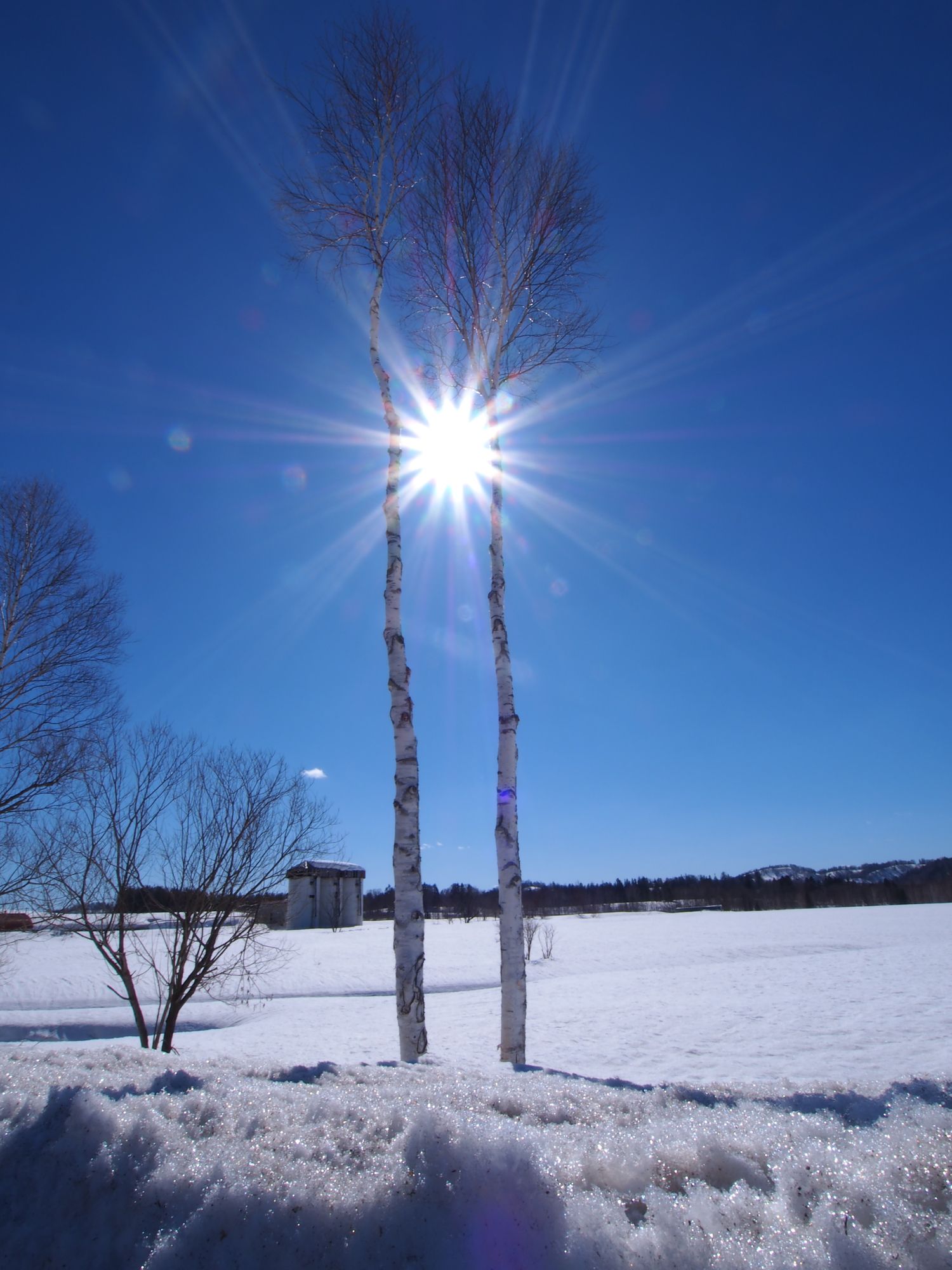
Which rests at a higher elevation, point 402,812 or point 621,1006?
point 402,812

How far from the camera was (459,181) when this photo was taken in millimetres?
8773

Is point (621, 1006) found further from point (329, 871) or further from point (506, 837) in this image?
point (329, 871)

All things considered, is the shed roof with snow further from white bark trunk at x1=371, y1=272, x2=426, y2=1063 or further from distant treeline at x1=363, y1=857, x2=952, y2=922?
white bark trunk at x1=371, y1=272, x2=426, y2=1063

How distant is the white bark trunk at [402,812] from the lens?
561 cm

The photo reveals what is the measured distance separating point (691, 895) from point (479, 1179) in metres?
108

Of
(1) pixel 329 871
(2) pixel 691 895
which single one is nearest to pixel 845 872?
(2) pixel 691 895

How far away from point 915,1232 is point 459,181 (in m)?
10.6

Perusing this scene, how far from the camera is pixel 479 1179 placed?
122 centimetres

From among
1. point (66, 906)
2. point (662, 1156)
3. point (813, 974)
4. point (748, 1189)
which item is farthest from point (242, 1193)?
point (813, 974)

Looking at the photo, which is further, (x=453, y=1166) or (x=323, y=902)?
(x=323, y=902)

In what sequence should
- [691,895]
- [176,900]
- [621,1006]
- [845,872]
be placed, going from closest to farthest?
[176,900] < [621,1006] < [691,895] < [845,872]

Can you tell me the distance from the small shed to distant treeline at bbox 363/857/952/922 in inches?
537

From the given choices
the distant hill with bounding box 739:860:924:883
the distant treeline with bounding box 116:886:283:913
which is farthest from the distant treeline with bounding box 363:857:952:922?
Answer: the distant treeline with bounding box 116:886:283:913

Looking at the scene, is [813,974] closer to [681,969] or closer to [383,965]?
[681,969]
